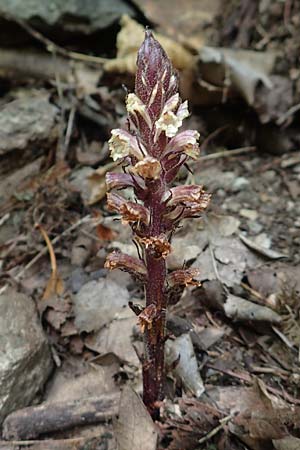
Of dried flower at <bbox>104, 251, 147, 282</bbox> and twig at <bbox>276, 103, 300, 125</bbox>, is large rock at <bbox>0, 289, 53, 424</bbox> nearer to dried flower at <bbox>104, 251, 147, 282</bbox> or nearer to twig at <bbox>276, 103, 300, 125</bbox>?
dried flower at <bbox>104, 251, 147, 282</bbox>

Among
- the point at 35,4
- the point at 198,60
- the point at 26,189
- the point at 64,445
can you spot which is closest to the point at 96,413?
the point at 64,445

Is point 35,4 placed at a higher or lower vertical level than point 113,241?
higher

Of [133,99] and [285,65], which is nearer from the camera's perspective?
[133,99]

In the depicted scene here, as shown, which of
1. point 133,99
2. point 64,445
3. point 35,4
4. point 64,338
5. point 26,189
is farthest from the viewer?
point 35,4

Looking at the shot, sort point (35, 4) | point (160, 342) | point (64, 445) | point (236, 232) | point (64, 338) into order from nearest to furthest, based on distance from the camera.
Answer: point (160, 342) → point (64, 445) → point (64, 338) → point (236, 232) → point (35, 4)

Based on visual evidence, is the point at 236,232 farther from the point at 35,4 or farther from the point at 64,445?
the point at 35,4

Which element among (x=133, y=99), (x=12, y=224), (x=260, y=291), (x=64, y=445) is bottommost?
(x=64, y=445)

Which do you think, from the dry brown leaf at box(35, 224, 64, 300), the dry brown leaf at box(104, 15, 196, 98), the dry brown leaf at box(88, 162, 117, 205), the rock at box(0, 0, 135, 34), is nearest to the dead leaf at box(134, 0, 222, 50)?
the rock at box(0, 0, 135, 34)

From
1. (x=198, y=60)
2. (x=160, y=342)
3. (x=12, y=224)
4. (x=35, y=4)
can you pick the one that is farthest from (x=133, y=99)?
(x=35, y=4)
